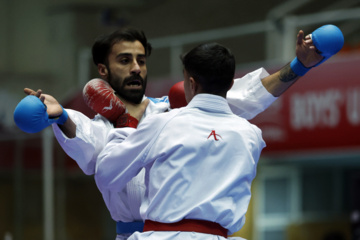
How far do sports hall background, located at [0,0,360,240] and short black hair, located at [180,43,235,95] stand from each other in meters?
4.64

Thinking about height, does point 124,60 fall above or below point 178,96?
above

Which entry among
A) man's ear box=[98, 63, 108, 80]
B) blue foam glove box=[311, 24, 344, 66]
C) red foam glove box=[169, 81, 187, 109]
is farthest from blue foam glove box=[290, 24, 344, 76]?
man's ear box=[98, 63, 108, 80]

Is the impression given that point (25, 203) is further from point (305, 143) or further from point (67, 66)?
point (305, 143)

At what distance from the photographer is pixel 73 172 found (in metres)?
10.3

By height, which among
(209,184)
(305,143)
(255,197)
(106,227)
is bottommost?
(106,227)

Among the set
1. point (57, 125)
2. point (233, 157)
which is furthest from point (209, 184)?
point (57, 125)

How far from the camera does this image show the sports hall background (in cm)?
740

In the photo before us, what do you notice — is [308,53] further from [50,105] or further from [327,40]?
[50,105]

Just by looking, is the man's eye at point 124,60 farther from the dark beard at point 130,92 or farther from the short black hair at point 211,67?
the short black hair at point 211,67

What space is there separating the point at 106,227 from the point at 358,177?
3.80 meters

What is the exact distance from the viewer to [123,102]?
3.17 meters

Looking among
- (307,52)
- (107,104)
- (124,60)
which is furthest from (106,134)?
(307,52)

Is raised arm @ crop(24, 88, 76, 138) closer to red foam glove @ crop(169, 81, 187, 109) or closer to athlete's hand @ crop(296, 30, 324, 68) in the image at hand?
red foam glove @ crop(169, 81, 187, 109)

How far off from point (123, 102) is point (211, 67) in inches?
28.4
